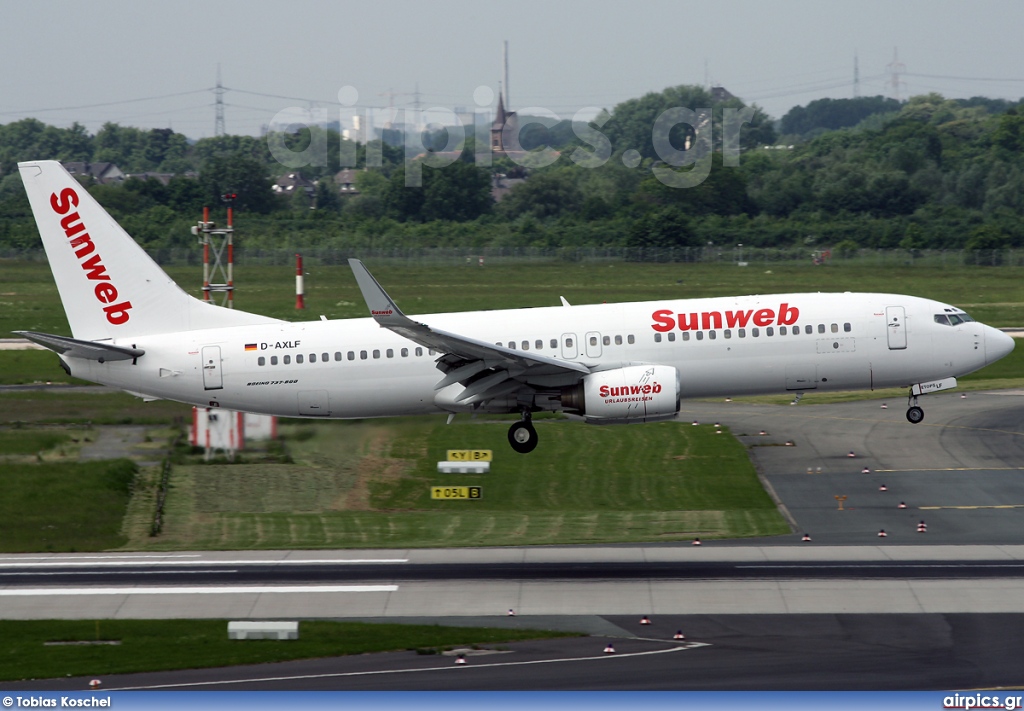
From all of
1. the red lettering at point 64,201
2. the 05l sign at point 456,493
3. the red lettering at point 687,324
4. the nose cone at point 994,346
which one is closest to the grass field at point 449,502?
the 05l sign at point 456,493

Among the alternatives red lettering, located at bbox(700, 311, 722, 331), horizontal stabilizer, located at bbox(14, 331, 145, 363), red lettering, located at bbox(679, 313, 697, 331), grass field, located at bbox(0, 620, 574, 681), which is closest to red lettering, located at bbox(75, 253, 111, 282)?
horizontal stabilizer, located at bbox(14, 331, 145, 363)

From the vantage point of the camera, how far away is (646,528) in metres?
42.3

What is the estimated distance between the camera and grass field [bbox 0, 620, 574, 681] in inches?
1125

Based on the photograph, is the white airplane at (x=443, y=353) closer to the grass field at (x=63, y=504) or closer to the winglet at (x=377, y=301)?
the winglet at (x=377, y=301)

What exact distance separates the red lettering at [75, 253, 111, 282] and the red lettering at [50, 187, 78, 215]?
1.64 metres

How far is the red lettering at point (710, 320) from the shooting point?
4012 cm

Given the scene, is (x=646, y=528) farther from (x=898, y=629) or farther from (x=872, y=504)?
(x=898, y=629)

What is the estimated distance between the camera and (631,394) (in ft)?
126

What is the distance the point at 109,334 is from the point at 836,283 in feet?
257

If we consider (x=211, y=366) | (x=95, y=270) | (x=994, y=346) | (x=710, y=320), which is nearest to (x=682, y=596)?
(x=710, y=320)

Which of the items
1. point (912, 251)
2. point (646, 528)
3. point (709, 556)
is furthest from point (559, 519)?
→ point (912, 251)

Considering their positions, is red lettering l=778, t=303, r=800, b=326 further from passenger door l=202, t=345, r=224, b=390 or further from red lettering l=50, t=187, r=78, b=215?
red lettering l=50, t=187, r=78, b=215

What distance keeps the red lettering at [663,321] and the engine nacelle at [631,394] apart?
1.65 metres

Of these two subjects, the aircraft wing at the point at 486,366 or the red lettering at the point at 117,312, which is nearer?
the aircraft wing at the point at 486,366
